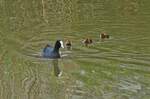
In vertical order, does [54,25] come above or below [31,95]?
above

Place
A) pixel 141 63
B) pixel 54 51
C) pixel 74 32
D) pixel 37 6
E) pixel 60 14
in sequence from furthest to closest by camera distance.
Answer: pixel 37 6, pixel 60 14, pixel 74 32, pixel 54 51, pixel 141 63

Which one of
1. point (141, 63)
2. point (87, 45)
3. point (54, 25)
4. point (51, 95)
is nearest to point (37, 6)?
point (54, 25)

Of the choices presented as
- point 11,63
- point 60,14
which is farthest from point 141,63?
point 60,14

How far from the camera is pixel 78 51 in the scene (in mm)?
15773

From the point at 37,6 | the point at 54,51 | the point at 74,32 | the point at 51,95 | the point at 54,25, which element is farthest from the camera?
the point at 37,6

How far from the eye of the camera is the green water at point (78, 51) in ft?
40.4

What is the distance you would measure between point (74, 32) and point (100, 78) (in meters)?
5.50

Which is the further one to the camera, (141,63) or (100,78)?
(141,63)

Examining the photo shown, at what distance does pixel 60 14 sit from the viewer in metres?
21.7

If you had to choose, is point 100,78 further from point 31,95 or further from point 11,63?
point 11,63

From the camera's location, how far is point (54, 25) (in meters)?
19.5

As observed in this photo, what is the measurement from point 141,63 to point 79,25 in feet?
19.0

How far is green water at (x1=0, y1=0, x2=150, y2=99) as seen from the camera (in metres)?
12.3

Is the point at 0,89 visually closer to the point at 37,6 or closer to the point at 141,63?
the point at 141,63
